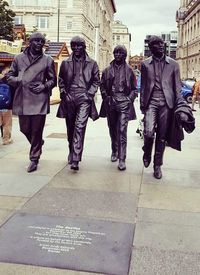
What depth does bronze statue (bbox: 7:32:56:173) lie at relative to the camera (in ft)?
20.5

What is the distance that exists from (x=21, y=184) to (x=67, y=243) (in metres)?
2.07

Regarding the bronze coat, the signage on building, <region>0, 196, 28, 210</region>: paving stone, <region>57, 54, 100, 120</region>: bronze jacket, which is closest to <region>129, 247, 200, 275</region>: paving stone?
<region>0, 196, 28, 210</region>: paving stone

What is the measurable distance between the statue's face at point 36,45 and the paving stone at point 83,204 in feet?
6.50

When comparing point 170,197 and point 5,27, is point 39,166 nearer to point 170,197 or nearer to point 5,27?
point 170,197

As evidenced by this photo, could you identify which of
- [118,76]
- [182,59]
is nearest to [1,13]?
[118,76]

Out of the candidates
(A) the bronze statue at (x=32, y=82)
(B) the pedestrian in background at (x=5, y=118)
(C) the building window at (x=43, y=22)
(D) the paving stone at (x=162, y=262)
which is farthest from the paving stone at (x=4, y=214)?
(C) the building window at (x=43, y=22)

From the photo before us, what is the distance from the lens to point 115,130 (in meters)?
7.23

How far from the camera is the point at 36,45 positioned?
6.20 metres

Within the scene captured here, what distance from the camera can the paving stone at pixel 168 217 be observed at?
4367 millimetres

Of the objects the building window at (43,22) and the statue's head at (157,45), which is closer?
the statue's head at (157,45)

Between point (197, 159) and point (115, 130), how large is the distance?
1641mm

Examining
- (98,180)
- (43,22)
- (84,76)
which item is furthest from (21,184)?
(43,22)

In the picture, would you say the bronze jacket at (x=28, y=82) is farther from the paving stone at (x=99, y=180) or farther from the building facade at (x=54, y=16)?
the building facade at (x=54, y=16)

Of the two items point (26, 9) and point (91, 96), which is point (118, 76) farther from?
point (26, 9)
